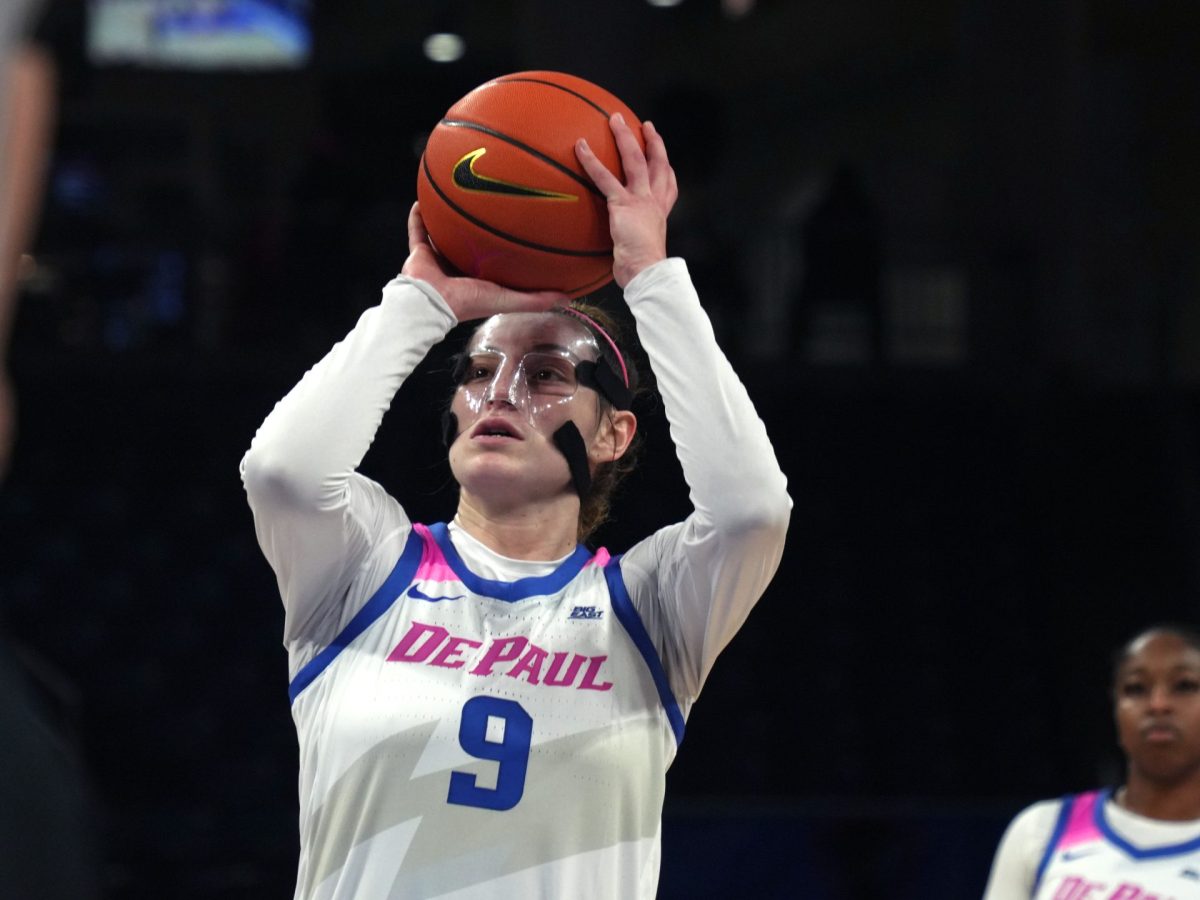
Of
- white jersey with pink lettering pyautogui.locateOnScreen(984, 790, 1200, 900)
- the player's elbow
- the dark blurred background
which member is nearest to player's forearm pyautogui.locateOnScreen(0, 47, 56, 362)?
the player's elbow

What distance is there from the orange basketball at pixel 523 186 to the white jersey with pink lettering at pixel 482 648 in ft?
0.49

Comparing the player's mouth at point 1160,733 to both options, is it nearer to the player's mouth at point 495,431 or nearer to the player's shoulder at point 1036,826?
the player's shoulder at point 1036,826

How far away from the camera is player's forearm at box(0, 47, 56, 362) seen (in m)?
1.15

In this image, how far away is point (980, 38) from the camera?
11836 mm

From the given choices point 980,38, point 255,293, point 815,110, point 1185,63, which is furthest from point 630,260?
point 815,110

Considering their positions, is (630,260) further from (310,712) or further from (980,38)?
(980,38)

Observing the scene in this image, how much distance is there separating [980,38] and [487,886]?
10.2m

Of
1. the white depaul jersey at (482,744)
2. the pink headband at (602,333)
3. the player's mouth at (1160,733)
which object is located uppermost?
the pink headband at (602,333)

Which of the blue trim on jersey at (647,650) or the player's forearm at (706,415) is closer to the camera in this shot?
the player's forearm at (706,415)

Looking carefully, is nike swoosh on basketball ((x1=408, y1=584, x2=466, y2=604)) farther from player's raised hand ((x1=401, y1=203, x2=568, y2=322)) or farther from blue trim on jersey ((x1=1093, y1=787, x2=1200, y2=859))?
blue trim on jersey ((x1=1093, y1=787, x2=1200, y2=859))

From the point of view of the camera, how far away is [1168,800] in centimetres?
504

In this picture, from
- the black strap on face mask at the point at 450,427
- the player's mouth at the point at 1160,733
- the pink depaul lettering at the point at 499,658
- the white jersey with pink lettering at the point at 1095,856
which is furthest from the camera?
the player's mouth at the point at 1160,733

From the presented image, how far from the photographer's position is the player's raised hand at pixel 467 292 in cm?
301

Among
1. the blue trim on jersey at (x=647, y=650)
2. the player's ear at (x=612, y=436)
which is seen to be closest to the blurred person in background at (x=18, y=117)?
the blue trim on jersey at (x=647, y=650)
